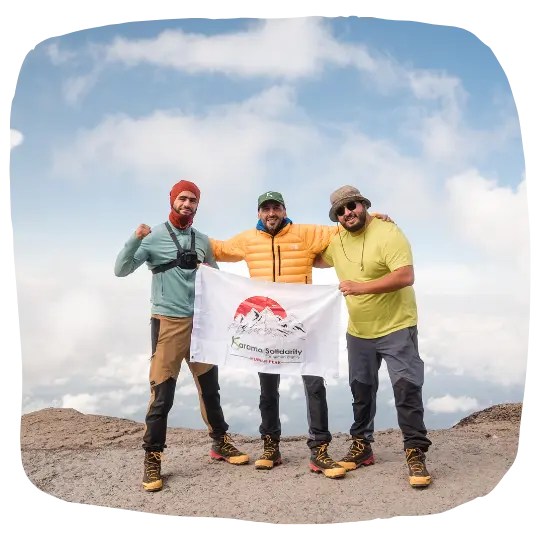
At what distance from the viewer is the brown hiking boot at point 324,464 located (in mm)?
6660

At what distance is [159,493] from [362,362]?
2.72 m

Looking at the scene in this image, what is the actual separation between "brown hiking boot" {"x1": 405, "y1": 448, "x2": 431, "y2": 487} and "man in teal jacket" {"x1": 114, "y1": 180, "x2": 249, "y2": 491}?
2.77 m

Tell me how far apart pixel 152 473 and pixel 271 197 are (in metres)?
3.44

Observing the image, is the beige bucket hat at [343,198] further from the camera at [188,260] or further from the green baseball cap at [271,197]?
the camera at [188,260]

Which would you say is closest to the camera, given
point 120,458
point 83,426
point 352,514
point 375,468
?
point 352,514

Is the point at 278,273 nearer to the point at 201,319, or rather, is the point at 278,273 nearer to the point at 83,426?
the point at 201,319

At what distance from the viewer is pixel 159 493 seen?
6.60 metres

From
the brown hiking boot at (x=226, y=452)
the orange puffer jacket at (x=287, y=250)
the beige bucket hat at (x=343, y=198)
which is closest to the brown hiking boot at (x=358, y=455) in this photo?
the brown hiking boot at (x=226, y=452)

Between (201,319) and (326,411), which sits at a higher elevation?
(201,319)

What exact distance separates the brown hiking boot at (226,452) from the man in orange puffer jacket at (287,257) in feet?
3.31

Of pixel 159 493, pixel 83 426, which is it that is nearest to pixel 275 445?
pixel 159 493

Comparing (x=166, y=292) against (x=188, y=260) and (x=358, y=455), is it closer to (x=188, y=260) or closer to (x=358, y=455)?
(x=188, y=260)

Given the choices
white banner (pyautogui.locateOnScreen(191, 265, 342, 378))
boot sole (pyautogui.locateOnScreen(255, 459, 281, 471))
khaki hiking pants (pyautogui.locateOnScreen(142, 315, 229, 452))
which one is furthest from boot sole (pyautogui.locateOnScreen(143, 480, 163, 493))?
white banner (pyautogui.locateOnScreen(191, 265, 342, 378))

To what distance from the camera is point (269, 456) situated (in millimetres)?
7160
